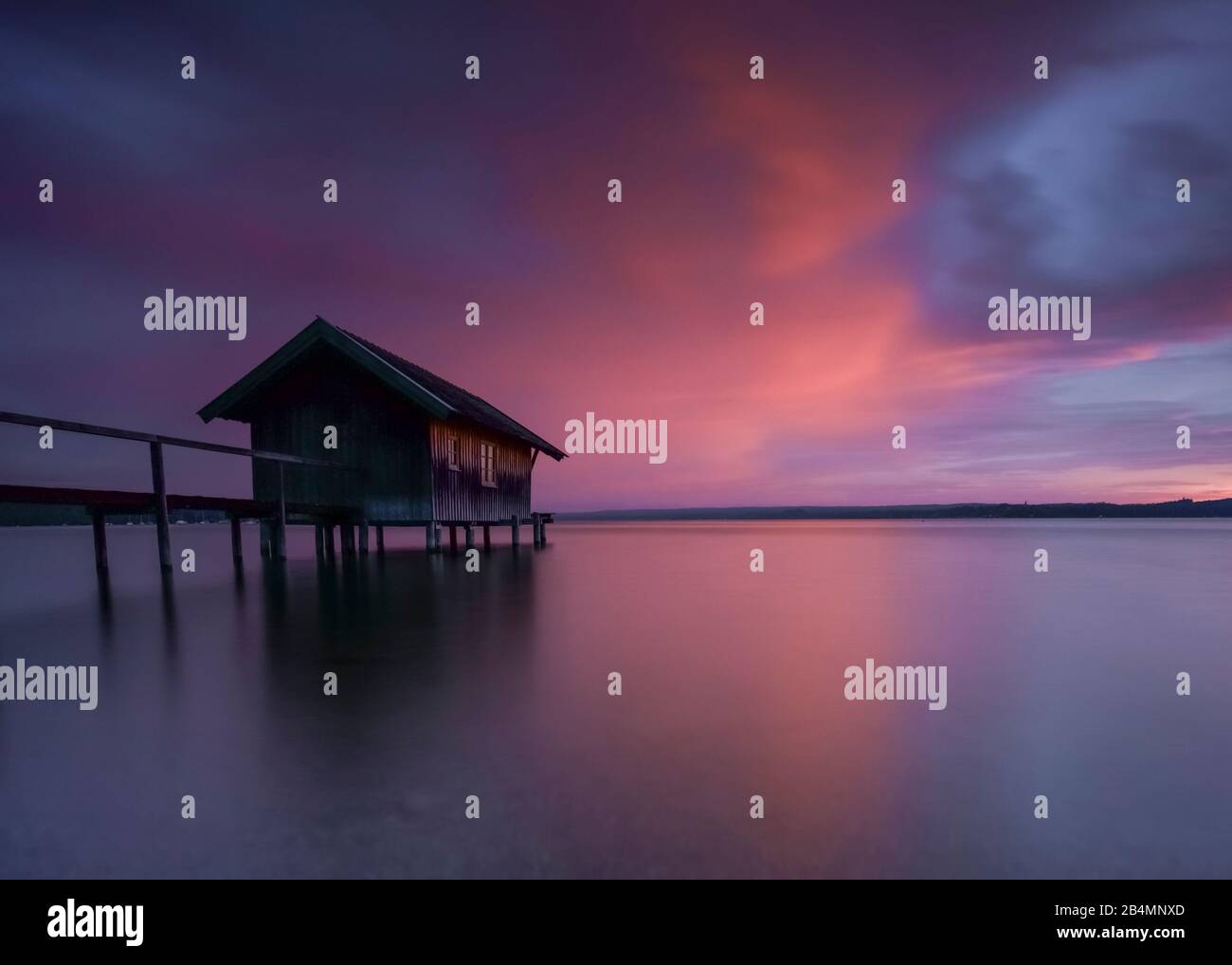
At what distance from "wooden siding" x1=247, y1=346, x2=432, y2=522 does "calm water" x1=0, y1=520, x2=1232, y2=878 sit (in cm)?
787

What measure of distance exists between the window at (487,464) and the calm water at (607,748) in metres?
11.5

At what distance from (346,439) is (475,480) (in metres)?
4.55

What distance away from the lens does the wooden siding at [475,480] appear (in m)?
18.8

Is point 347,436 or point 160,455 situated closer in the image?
point 160,455

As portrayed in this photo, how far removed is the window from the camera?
2217cm

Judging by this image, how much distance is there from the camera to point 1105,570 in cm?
2048

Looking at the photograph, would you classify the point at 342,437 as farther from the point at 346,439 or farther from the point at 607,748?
the point at 607,748

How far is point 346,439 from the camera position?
18656mm
